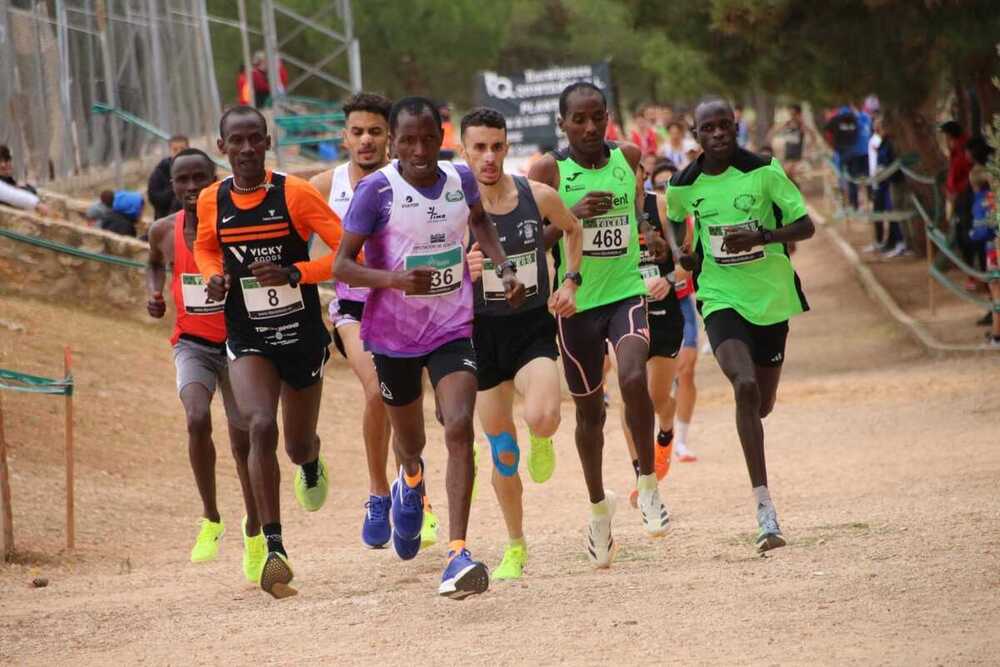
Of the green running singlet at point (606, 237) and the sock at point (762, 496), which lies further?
the green running singlet at point (606, 237)

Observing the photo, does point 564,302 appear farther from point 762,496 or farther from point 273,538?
point 273,538

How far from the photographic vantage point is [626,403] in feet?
29.5

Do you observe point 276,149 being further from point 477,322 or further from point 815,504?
point 477,322

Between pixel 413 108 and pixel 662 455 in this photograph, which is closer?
pixel 413 108

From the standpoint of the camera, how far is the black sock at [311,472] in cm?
965

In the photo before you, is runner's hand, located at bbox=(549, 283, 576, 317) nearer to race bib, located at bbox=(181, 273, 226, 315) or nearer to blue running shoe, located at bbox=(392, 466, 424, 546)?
blue running shoe, located at bbox=(392, 466, 424, 546)

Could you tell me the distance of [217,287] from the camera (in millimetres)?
7902

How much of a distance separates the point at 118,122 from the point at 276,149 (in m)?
3.19

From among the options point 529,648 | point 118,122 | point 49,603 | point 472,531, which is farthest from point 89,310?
point 529,648

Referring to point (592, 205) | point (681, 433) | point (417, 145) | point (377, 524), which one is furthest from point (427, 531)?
point (681, 433)

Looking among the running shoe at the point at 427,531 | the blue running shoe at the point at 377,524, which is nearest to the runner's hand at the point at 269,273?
the running shoe at the point at 427,531

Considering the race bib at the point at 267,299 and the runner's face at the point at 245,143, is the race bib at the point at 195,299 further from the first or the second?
the runner's face at the point at 245,143

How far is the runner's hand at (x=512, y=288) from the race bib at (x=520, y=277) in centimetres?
58

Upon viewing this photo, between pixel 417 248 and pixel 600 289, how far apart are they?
171 centimetres
